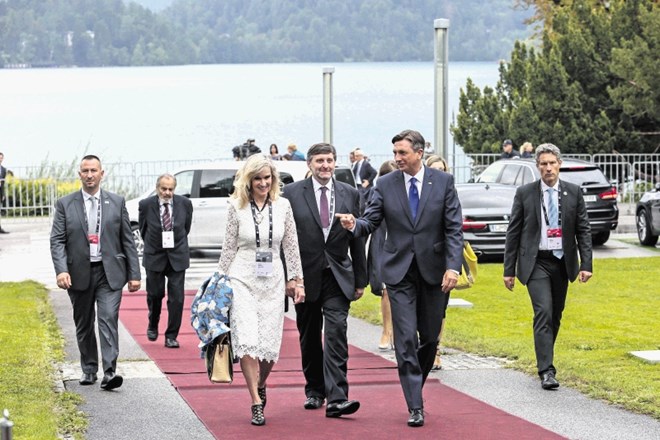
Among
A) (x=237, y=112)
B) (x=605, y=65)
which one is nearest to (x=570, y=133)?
(x=605, y=65)

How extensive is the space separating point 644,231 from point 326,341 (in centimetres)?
1800

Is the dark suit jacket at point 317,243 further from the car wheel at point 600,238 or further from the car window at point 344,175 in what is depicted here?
the car wheel at point 600,238

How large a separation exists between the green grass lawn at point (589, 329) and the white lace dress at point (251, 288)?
2742mm

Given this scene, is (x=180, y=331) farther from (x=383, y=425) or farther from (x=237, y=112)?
(x=237, y=112)

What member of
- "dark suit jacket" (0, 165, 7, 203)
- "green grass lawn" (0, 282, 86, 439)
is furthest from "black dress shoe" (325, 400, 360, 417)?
"dark suit jacket" (0, 165, 7, 203)

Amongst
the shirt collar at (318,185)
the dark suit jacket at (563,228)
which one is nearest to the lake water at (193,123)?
the dark suit jacket at (563,228)

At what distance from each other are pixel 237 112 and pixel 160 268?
440ft

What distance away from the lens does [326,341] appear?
9922 mm

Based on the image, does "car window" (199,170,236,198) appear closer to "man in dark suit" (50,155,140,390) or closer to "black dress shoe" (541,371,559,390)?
"man in dark suit" (50,155,140,390)

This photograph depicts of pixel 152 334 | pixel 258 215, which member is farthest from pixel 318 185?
pixel 152 334

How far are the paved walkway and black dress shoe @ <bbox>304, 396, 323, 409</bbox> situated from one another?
853mm

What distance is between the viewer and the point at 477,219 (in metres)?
23.6

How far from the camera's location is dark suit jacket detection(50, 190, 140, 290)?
11.2 m

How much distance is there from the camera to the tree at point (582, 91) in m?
38.0
